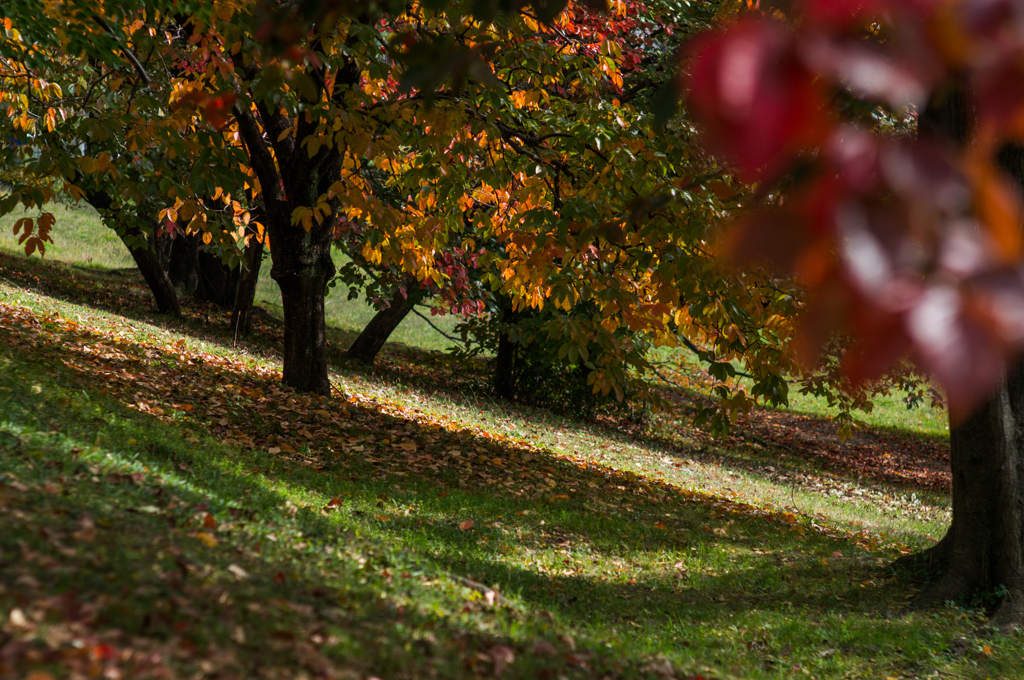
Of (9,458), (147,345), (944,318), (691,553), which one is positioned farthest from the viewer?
(147,345)

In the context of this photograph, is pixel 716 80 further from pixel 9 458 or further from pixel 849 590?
pixel 849 590

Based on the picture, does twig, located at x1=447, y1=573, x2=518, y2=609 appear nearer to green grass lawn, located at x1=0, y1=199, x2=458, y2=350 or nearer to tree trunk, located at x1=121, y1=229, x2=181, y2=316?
tree trunk, located at x1=121, y1=229, x2=181, y2=316

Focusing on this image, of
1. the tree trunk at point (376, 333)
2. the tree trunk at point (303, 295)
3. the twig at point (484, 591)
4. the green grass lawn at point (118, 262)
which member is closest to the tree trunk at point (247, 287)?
the tree trunk at point (376, 333)

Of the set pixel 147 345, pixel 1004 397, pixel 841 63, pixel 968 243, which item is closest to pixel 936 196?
pixel 968 243

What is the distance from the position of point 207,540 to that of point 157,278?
1155cm

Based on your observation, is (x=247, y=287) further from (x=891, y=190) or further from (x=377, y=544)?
(x=891, y=190)

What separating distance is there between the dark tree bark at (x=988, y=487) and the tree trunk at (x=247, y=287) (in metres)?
11.0

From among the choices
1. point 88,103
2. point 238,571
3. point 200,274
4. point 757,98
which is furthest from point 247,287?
point 757,98

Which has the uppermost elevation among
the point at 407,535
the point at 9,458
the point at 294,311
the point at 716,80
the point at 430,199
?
the point at 430,199

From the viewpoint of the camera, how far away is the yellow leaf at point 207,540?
328cm

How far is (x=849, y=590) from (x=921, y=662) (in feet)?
4.41

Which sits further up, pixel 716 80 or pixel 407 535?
pixel 716 80

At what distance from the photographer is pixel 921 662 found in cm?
426

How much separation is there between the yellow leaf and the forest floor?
68 mm
